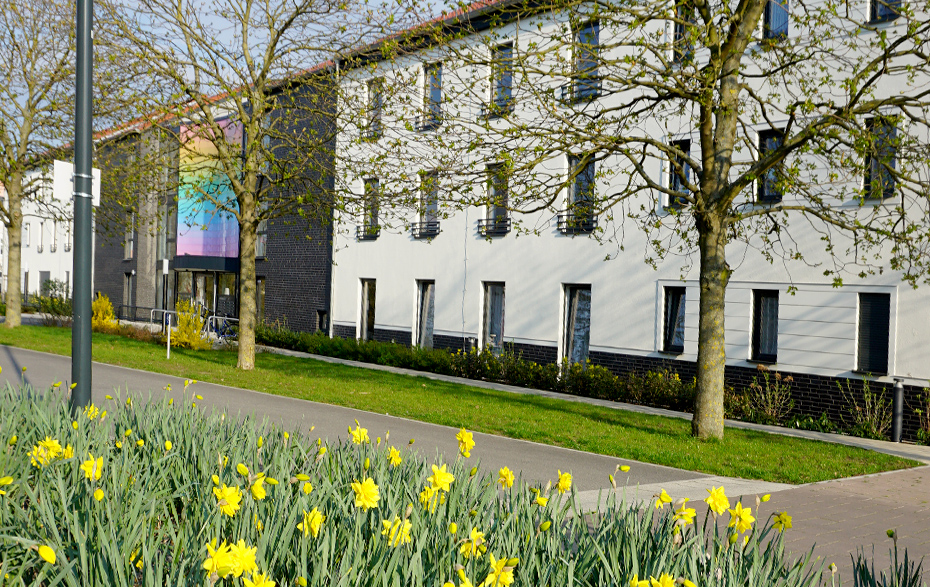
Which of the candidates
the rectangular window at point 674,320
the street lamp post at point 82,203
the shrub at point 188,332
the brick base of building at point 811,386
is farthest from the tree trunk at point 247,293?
the street lamp post at point 82,203

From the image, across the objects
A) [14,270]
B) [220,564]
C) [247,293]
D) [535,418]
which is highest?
[14,270]

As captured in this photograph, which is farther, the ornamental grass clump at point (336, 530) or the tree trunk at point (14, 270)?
the tree trunk at point (14, 270)

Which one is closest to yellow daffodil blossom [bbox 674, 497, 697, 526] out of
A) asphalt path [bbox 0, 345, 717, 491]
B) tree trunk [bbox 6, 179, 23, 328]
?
asphalt path [bbox 0, 345, 717, 491]

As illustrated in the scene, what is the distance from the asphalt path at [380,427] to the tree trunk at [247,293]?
237 centimetres

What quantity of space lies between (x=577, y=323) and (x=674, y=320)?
2916 millimetres

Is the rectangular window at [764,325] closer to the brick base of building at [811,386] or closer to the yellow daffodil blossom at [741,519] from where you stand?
the brick base of building at [811,386]

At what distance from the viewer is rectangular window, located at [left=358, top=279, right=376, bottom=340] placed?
27.7 metres

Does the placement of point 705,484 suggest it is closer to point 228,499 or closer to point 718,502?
point 718,502

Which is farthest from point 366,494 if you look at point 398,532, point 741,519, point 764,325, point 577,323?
point 577,323

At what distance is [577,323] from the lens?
21.1m

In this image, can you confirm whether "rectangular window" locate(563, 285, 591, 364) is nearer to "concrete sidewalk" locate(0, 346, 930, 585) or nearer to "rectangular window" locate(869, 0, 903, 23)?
"rectangular window" locate(869, 0, 903, 23)

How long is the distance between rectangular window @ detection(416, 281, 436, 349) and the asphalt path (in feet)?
31.0

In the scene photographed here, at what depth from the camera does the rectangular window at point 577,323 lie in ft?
68.6

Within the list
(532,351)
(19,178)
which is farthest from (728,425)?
(19,178)
